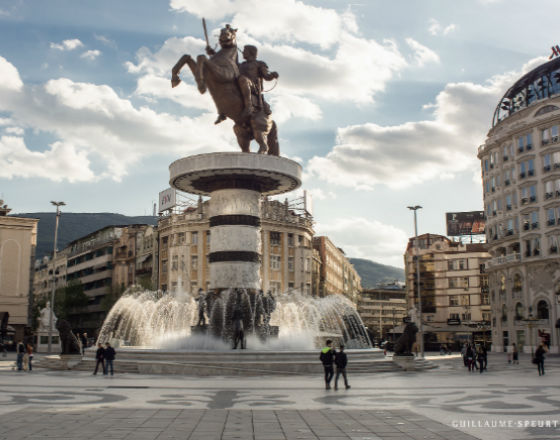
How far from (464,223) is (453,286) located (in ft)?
41.0

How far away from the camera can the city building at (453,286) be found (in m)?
95.4

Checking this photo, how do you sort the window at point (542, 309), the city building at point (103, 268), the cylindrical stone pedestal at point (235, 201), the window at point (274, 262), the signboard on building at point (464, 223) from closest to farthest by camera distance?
the cylindrical stone pedestal at point (235, 201) < the window at point (542, 309) < the window at point (274, 262) < the city building at point (103, 268) < the signboard on building at point (464, 223)

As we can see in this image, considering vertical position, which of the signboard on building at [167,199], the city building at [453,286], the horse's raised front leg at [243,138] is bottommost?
the city building at [453,286]

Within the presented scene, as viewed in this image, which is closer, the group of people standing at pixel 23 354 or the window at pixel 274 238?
the group of people standing at pixel 23 354

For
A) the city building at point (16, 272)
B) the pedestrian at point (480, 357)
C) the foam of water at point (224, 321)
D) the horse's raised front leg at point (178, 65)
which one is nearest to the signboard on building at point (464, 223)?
the city building at point (16, 272)

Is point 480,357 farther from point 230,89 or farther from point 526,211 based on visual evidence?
point 526,211

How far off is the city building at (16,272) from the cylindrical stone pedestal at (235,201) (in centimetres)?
4155

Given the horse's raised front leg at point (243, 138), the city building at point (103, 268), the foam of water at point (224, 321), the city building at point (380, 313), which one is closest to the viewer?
the foam of water at point (224, 321)

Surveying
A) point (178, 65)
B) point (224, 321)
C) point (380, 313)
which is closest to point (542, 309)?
point (224, 321)

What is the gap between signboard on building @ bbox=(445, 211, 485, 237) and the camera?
10388 centimetres

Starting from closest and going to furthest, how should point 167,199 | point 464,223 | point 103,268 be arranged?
1. point 167,199
2. point 103,268
3. point 464,223

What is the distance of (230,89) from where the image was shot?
1131 inches

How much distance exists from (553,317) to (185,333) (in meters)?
41.1

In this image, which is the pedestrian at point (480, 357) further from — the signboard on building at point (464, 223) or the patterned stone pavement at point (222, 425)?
the signboard on building at point (464, 223)
